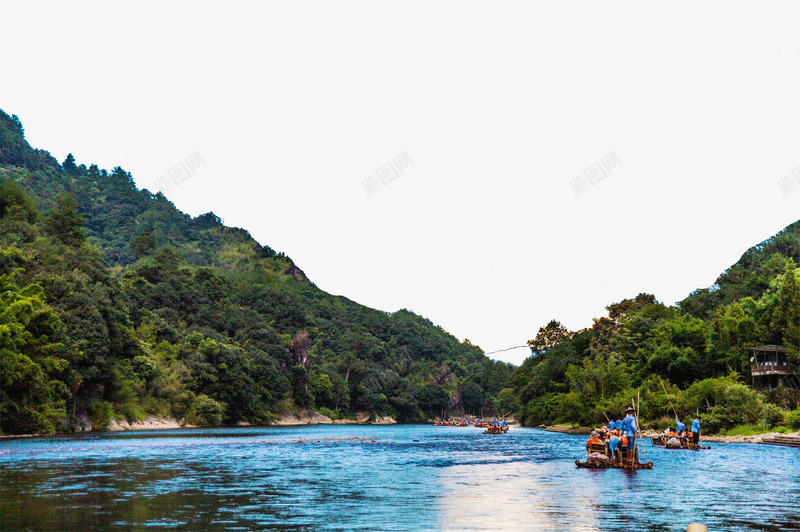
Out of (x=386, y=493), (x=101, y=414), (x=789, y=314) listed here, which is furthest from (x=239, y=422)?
(x=386, y=493)

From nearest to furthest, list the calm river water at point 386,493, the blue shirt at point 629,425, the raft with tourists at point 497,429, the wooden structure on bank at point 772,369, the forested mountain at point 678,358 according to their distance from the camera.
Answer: the calm river water at point 386,493
the blue shirt at point 629,425
the forested mountain at point 678,358
the wooden structure on bank at point 772,369
the raft with tourists at point 497,429

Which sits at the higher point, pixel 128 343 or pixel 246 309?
pixel 246 309

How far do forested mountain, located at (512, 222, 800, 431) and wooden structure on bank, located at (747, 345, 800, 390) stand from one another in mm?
984

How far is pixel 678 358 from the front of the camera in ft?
255

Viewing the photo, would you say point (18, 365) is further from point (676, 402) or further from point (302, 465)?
point (676, 402)

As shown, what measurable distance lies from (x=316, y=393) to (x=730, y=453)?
131 meters

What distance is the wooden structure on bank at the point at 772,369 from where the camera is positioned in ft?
210

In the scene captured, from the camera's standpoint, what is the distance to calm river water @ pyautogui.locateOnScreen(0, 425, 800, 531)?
18281 millimetres

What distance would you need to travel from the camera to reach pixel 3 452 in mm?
43438

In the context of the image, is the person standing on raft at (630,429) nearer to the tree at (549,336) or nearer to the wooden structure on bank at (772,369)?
the wooden structure on bank at (772,369)

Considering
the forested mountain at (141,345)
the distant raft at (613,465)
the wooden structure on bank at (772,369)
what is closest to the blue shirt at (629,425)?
the distant raft at (613,465)

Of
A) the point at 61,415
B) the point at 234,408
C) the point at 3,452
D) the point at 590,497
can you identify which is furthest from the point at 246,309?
the point at 590,497

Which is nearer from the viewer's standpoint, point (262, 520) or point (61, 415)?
point (262, 520)

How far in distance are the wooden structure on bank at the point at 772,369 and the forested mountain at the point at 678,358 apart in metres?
0.98
